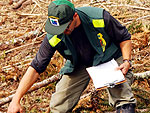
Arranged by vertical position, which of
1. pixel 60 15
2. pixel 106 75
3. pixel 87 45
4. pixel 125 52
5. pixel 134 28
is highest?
pixel 60 15

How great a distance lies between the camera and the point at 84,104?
10.9 feet

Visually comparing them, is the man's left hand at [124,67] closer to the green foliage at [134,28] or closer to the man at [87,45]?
the man at [87,45]

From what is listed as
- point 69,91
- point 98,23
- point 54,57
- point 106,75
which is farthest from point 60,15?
point 54,57

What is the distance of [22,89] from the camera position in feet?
7.72

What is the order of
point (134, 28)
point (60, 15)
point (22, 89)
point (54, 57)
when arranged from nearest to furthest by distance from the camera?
point (60, 15) < point (22, 89) < point (54, 57) < point (134, 28)

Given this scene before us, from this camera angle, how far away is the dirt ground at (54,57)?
3326 mm

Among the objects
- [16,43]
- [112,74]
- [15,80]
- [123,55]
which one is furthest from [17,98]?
[16,43]

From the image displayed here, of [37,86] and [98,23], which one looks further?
[37,86]

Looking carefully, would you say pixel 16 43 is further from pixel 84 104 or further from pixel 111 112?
pixel 111 112

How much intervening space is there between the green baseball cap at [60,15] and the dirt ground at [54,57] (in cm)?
152

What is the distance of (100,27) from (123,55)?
17.7 inches

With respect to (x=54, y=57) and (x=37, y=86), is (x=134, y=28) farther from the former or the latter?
(x=37, y=86)

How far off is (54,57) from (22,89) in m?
1.87

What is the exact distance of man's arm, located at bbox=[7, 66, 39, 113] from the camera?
2.22 m
